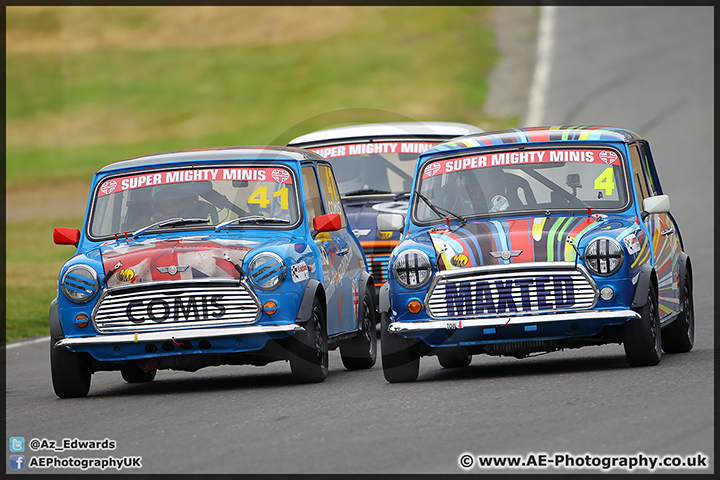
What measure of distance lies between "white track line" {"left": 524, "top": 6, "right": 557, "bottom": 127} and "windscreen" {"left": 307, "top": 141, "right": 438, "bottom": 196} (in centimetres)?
2019

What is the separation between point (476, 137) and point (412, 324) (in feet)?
6.97

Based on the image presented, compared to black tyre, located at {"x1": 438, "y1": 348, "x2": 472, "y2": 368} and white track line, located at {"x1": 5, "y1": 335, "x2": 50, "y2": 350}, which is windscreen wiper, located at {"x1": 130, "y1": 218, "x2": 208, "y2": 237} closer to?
black tyre, located at {"x1": 438, "y1": 348, "x2": 472, "y2": 368}

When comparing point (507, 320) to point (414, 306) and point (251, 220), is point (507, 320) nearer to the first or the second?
point (414, 306)

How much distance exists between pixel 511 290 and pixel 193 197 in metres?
3.08

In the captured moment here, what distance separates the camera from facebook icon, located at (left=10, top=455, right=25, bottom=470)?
7371 millimetres

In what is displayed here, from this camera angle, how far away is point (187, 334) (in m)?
10.1

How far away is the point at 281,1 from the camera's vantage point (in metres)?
60.9

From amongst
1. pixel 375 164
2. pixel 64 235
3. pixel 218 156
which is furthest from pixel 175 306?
pixel 375 164

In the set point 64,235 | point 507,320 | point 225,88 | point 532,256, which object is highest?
point 225,88

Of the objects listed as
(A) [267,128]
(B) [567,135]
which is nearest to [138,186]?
(B) [567,135]

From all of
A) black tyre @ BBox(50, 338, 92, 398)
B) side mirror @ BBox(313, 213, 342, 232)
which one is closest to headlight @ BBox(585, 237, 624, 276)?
side mirror @ BBox(313, 213, 342, 232)

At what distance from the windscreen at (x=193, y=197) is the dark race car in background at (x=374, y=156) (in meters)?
3.72

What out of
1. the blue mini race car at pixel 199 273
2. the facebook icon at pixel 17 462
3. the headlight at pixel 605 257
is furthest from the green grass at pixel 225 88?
the facebook icon at pixel 17 462

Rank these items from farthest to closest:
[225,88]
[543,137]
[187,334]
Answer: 1. [225,88]
2. [543,137]
3. [187,334]
